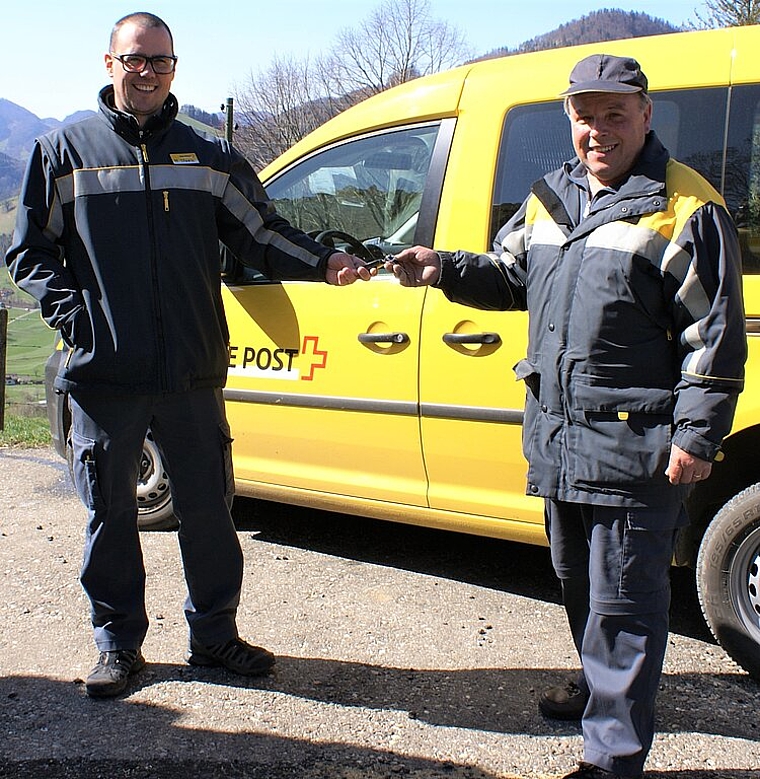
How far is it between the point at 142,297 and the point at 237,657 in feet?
4.05

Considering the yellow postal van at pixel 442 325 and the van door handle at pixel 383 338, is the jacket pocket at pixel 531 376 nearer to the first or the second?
the yellow postal van at pixel 442 325

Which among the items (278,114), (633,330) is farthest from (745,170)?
(278,114)

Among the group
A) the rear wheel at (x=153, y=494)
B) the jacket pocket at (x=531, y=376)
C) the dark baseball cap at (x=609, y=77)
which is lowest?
the rear wheel at (x=153, y=494)

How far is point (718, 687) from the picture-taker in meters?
3.00

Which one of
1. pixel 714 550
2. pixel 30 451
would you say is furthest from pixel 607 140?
pixel 30 451

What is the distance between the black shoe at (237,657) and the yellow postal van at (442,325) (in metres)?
0.83

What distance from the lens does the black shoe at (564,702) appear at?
2.75 m

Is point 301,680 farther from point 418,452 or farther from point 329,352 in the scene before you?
point 329,352

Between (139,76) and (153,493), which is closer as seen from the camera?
(139,76)

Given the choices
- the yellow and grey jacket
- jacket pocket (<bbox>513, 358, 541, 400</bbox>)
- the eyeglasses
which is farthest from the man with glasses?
the yellow and grey jacket

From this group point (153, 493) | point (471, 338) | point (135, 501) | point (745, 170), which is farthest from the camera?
point (153, 493)

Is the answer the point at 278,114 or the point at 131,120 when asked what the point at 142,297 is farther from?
the point at 278,114

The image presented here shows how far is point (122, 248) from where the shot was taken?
276cm

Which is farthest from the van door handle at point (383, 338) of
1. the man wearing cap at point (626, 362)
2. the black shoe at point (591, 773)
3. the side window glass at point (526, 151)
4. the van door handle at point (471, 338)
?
the black shoe at point (591, 773)
